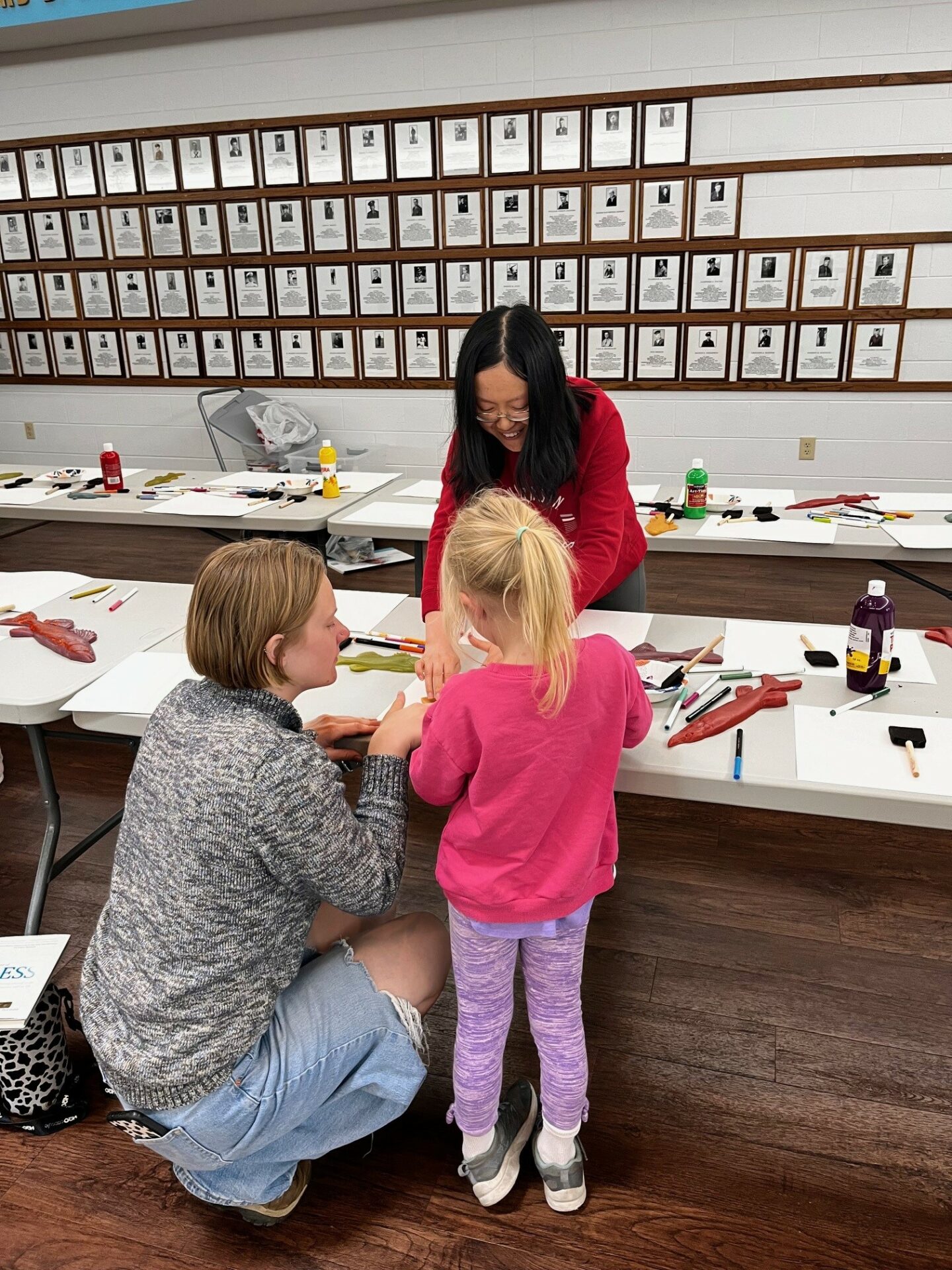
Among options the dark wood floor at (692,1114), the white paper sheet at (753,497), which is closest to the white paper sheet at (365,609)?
the dark wood floor at (692,1114)

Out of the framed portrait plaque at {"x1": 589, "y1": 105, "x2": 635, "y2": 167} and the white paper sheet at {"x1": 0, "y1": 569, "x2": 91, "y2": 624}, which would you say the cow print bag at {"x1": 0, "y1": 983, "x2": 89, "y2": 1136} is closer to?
the white paper sheet at {"x1": 0, "y1": 569, "x2": 91, "y2": 624}

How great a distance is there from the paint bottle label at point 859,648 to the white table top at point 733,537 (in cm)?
92

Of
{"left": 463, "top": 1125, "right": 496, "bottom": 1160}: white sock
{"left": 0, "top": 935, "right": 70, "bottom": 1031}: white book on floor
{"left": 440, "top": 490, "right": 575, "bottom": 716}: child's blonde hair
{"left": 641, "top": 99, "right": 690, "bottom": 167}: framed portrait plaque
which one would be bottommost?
{"left": 463, "top": 1125, "right": 496, "bottom": 1160}: white sock

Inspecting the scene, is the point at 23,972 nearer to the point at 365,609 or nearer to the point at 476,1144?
the point at 476,1144

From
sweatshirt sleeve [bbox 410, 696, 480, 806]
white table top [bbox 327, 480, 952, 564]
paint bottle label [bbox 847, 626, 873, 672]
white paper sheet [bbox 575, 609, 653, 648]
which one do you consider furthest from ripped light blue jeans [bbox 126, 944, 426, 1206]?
white table top [bbox 327, 480, 952, 564]

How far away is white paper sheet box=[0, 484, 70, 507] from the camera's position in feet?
10.4

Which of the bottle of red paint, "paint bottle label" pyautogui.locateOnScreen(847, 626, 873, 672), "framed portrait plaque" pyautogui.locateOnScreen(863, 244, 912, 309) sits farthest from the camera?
"framed portrait plaque" pyautogui.locateOnScreen(863, 244, 912, 309)

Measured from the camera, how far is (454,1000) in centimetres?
193

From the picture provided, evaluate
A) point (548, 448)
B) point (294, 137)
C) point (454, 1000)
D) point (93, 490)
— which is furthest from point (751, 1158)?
point (294, 137)

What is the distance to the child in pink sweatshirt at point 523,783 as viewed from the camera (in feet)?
3.80

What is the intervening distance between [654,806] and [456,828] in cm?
155

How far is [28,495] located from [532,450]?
2.23 metres

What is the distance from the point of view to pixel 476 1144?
1477 millimetres

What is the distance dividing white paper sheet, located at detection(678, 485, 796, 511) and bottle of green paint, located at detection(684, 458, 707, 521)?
6.3 inches
